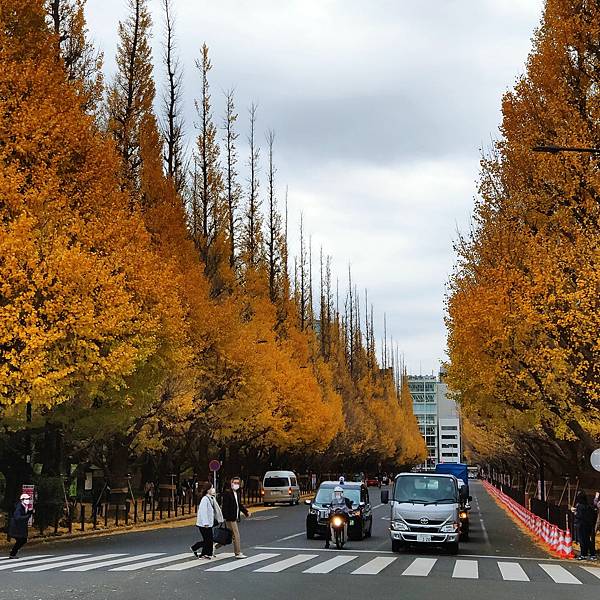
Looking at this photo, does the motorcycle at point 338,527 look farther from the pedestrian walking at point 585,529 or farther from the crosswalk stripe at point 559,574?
the pedestrian walking at point 585,529

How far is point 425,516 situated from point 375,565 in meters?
3.29

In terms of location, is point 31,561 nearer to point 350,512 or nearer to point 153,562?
point 153,562

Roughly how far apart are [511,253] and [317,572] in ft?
41.8

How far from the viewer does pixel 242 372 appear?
121 ft

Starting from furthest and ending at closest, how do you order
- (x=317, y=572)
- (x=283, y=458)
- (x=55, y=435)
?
1. (x=283, y=458)
2. (x=55, y=435)
3. (x=317, y=572)

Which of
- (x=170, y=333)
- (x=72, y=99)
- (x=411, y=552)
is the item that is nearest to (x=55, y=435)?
(x=170, y=333)

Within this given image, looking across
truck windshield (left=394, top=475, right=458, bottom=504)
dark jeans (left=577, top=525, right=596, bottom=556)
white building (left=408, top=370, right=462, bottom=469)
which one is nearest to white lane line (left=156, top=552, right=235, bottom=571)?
truck windshield (left=394, top=475, right=458, bottom=504)

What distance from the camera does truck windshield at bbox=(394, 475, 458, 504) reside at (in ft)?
66.4

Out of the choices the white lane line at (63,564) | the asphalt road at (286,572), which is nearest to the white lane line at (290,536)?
the asphalt road at (286,572)

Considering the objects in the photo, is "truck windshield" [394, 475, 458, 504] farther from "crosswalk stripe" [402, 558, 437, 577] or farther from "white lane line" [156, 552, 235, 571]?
"white lane line" [156, 552, 235, 571]

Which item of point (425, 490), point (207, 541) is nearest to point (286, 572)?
point (207, 541)

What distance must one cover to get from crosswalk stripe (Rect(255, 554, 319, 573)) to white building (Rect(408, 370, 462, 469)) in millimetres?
153249

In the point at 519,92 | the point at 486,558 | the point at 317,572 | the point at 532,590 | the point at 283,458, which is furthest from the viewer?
the point at 283,458

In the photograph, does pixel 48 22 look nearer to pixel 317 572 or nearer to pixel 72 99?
pixel 72 99
